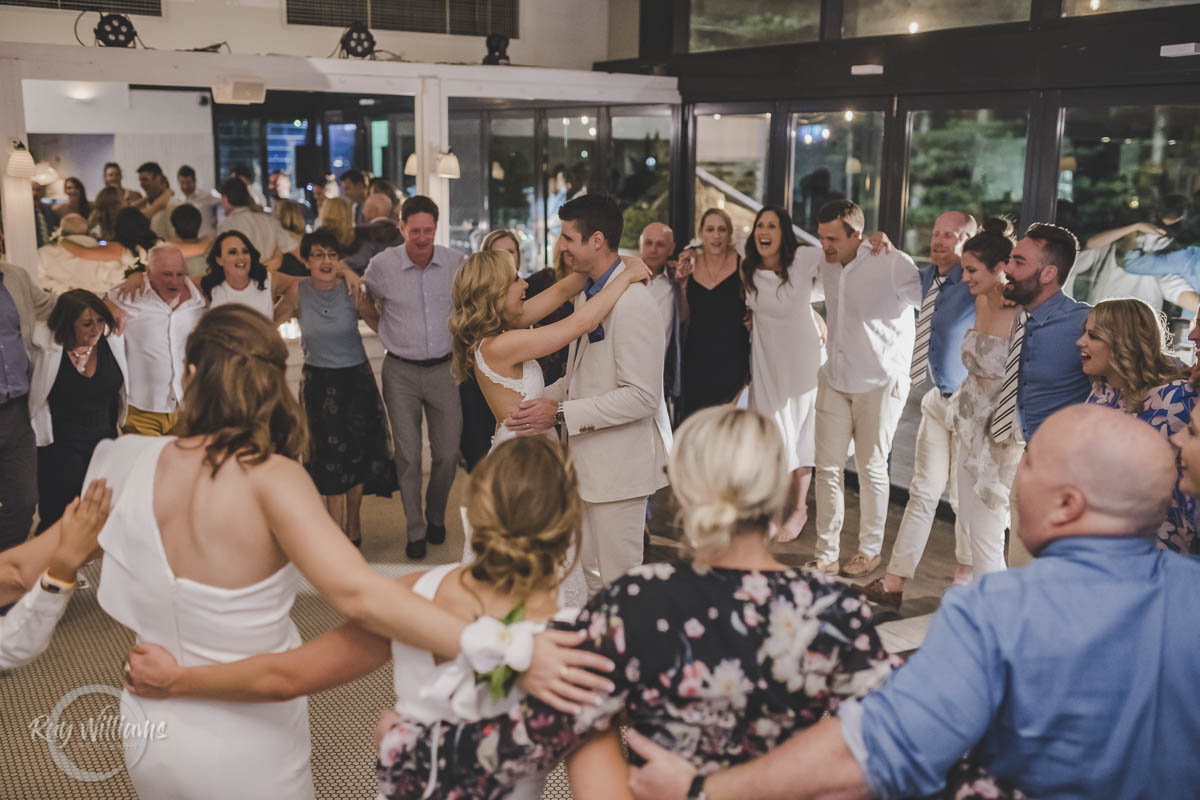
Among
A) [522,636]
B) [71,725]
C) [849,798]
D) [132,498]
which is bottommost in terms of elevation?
[71,725]

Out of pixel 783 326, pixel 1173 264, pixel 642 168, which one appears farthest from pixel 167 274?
pixel 1173 264

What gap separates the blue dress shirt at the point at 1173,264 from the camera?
15.8ft

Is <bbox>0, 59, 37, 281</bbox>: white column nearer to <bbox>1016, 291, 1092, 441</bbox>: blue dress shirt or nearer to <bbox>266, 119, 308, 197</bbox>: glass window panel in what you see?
<bbox>266, 119, 308, 197</bbox>: glass window panel

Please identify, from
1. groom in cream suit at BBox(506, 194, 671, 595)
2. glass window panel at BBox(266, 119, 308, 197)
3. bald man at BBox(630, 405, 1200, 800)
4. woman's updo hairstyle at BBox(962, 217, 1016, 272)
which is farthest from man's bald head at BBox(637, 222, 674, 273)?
glass window panel at BBox(266, 119, 308, 197)

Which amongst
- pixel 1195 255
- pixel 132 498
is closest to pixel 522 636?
pixel 132 498

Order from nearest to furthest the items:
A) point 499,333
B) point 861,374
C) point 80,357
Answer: point 499,333 → point 80,357 → point 861,374

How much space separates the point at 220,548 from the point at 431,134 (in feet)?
17.6

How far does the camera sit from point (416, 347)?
197 inches

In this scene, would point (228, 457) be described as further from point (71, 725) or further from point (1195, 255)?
point (1195, 255)

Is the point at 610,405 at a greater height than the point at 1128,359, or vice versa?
the point at 1128,359

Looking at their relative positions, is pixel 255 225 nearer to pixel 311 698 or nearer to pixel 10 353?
pixel 10 353

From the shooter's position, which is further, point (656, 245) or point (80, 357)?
point (656, 245)

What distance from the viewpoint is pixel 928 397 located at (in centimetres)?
451

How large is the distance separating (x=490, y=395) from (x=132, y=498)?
191cm
